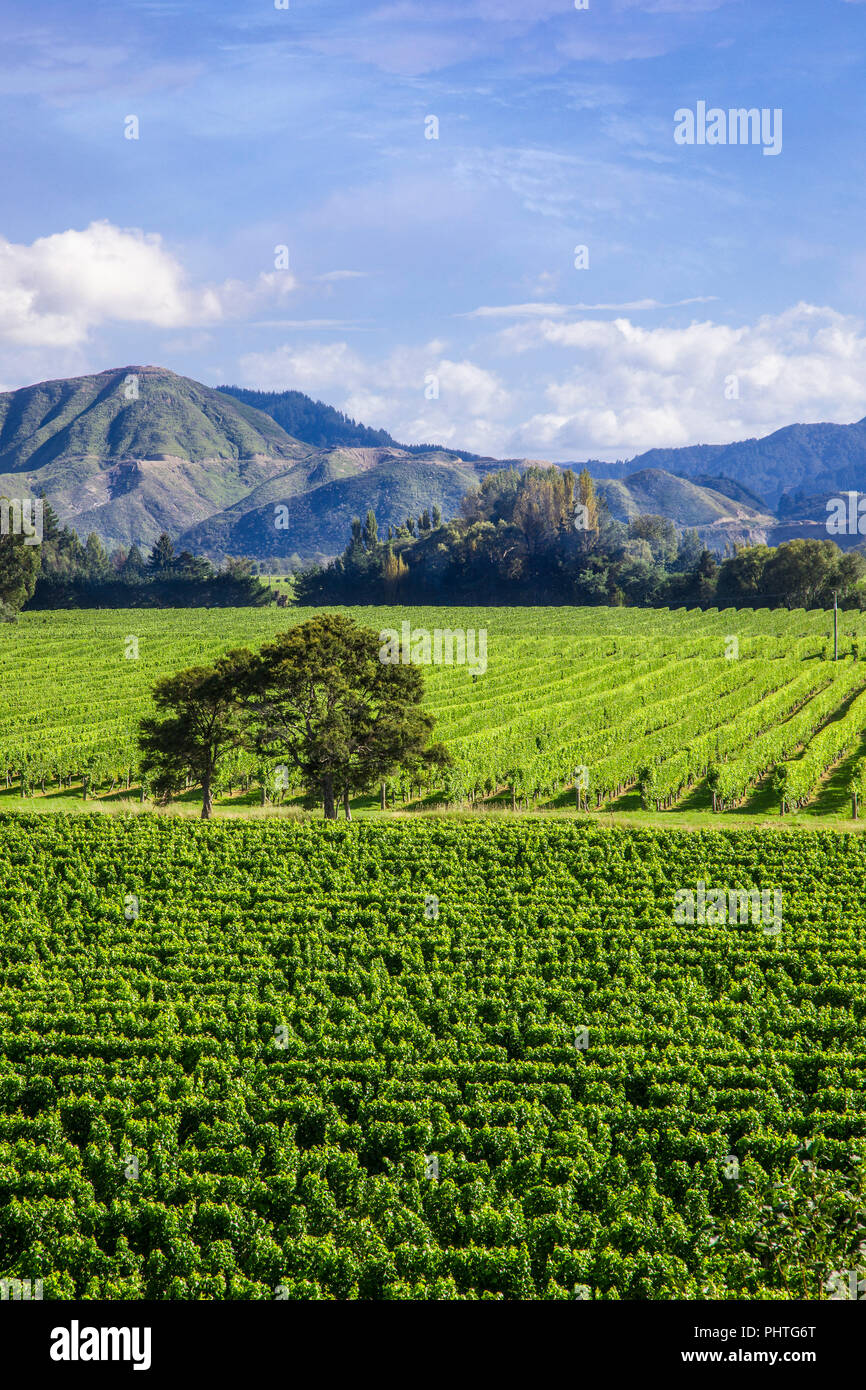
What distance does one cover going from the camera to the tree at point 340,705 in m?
42.3

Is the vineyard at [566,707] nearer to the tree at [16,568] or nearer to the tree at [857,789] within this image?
the tree at [857,789]

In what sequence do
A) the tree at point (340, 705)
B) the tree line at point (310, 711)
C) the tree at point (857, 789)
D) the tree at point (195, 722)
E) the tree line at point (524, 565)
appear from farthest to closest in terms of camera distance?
the tree line at point (524, 565) < the tree at point (857, 789) < the tree at point (195, 722) < the tree line at point (310, 711) < the tree at point (340, 705)

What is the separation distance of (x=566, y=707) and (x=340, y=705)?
83.5 feet

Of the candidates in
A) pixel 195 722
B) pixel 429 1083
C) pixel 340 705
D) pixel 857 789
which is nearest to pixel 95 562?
pixel 195 722

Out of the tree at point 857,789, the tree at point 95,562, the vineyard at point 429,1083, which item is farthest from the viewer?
the tree at point 95,562

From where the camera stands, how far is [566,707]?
65.4 meters

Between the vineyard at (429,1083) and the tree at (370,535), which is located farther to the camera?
the tree at (370,535)

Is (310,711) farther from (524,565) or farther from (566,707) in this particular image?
(524,565)

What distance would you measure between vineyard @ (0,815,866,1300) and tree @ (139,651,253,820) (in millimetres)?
9054

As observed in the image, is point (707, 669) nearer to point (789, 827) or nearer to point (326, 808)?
point (789, 827)

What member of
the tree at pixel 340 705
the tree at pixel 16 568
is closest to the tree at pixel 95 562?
the tree at pixel 16 568

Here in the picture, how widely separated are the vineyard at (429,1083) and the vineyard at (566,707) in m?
14.6

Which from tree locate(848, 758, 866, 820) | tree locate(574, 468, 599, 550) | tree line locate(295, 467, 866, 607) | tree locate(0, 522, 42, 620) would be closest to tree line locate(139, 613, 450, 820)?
tree locate(848, 758, 866, 820)

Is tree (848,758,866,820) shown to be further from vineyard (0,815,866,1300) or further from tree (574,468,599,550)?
Answer: tree (574,468,599,550)
